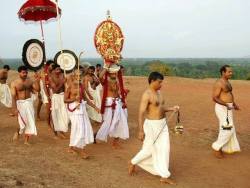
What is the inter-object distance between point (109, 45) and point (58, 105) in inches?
95.5

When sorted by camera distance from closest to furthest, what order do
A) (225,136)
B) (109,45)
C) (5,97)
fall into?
(225,136) → (109,45) → (5,97)

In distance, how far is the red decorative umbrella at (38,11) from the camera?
11562mm

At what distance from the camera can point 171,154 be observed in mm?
9398

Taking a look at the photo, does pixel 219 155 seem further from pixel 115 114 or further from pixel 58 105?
pixel 58 105

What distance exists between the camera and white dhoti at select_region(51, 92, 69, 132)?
10702mm

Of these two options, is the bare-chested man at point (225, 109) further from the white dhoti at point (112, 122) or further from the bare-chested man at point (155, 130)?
the white dhoti at point (112, 122)

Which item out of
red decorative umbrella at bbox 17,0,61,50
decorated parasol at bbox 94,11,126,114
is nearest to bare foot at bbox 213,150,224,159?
decorated parasol at bbox 94,11,126,114

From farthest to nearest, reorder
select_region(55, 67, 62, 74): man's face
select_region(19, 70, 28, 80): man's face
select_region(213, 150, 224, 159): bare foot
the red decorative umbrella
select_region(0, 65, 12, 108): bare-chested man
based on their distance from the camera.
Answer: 1. select_region(0, 65, 12, 108): bare-chested man
2. the red decorative umbrella
3. select_region(55, 67, 62, 74): man's face
4. select_region(19, 70, 28, 80): man's face
5. select_region(213, 150, 224, 159): bare foot

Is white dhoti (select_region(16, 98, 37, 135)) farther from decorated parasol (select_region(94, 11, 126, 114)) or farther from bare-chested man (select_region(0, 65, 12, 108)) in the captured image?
bare-chested man (select_region(0, 65, 12, 108))

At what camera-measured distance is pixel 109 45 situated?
9586 mm

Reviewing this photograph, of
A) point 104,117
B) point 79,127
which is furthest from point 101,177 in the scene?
point 104,117

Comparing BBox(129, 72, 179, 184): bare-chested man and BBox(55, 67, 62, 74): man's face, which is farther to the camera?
BBox(55, 67, 62, 74): man's face

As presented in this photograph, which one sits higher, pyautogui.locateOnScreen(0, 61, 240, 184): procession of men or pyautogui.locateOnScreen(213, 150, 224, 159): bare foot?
pyautogui.locateOnScreen(0, 61, 240, 184): procession of men

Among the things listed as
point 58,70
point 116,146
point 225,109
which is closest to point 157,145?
point 225,109
